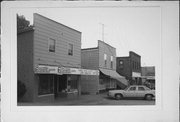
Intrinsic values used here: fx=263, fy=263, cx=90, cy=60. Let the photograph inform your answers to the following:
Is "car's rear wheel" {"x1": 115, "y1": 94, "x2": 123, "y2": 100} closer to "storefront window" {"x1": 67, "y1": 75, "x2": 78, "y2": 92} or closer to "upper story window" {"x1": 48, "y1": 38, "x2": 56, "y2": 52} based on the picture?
"storefront window" {"x1": 67, "y1": 75, "x2": 78, "y2": 92}

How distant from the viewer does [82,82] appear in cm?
506

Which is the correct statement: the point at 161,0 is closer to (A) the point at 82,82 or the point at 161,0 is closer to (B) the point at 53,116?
(A) the point at 82,82

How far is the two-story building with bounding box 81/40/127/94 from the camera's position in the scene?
16.4 feet

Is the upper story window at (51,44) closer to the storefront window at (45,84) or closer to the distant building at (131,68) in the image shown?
the storefront window at (45,84)

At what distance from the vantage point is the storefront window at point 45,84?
4887 millimetres

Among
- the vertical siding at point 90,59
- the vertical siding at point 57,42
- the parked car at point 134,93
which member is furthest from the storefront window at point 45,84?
the parked car at point 134,93

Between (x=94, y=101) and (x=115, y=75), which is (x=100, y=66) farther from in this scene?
(x=94, y=101)

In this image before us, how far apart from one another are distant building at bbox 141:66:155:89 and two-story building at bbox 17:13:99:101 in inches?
36.1

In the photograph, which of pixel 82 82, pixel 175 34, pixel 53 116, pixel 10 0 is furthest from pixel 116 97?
pixel 10 0

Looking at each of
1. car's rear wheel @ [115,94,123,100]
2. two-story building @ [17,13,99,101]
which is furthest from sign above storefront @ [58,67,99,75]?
car's rear wheel @ [115,94,123,100]

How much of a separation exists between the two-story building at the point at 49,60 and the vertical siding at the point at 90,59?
79 mm

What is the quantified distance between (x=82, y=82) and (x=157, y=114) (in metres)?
1.51

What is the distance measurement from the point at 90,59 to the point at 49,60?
775 mm

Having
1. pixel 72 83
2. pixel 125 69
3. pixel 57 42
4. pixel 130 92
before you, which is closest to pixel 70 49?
pixel 57 42
